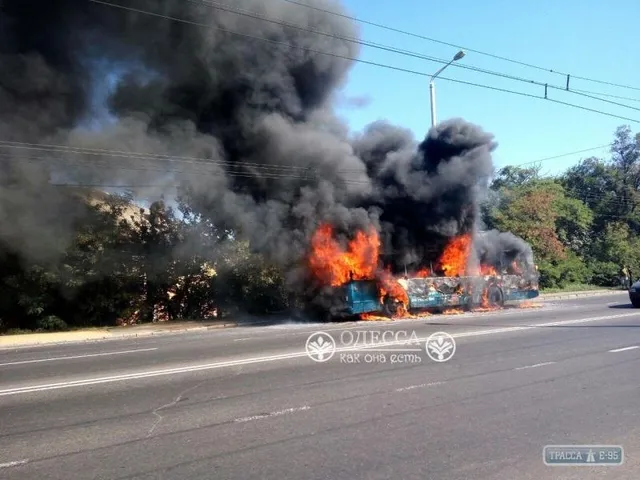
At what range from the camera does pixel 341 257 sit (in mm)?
17438

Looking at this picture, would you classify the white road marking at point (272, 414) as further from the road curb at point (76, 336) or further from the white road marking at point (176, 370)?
the road curb at point (76, 336)

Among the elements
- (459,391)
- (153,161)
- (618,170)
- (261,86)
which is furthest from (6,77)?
(618,170)

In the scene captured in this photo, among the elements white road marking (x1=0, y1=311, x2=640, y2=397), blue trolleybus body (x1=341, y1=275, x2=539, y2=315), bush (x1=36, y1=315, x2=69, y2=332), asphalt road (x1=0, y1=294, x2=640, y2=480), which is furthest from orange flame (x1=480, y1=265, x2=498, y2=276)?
bush (x1=36, y1=315, x2=69, y2=332)

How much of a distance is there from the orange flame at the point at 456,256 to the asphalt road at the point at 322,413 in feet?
31.8

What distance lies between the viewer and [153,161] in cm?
1816

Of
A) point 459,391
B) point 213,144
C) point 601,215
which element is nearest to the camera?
point 459,391

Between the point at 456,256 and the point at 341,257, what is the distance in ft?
15.6

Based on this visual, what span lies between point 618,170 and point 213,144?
34.3m

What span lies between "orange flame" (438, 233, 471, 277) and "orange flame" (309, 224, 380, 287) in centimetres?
296

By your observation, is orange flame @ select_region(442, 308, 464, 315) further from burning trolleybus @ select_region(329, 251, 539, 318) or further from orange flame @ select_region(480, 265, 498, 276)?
orange flame @ select_region(480, 265, 498, 276)

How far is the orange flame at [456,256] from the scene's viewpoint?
1964cm

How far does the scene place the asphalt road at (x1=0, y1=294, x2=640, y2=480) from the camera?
159 inches

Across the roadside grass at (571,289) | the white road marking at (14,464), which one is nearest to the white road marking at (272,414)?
the white road marking at (14,464)

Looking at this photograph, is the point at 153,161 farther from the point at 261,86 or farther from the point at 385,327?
the point at 385,327
